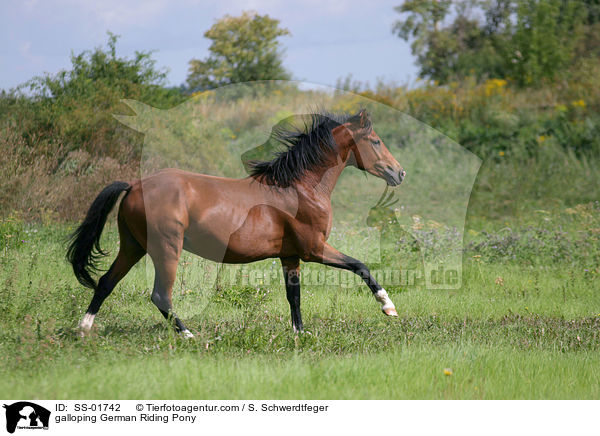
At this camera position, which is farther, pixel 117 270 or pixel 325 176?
pixel 325 176

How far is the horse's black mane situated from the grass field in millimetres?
1371

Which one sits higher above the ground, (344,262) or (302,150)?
(302,150)

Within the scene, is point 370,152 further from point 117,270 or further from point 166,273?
point 117,270

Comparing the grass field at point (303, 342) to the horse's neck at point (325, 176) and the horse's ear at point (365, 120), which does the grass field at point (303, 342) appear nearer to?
the horse's neck at point (325, 176)

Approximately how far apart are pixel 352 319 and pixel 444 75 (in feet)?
66.7

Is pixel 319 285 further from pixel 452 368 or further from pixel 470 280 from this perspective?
pixel 452 368

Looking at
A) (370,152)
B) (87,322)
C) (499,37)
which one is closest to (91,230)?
(87,322)

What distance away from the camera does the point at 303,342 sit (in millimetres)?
5344

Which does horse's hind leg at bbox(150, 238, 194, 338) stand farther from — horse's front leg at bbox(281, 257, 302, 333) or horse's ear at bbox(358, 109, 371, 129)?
horse's ear at bbox(358, 109, 371, 129)

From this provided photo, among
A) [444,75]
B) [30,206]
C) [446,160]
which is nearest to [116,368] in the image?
[30,206]

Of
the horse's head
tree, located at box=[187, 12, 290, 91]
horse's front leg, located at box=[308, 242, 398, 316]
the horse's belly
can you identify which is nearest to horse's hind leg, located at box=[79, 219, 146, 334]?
the horse's belly
